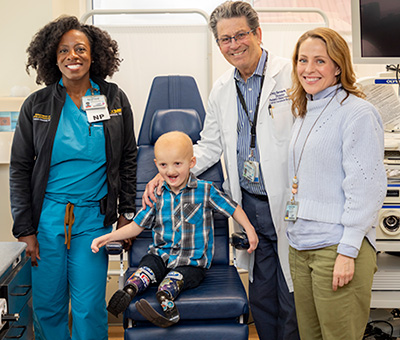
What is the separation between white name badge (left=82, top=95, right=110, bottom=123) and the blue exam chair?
355mm

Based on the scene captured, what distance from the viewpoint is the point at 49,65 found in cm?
234

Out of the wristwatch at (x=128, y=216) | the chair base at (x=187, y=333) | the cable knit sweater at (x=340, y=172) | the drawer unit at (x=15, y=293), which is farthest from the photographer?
the wristwatch at (x=128, y=216)

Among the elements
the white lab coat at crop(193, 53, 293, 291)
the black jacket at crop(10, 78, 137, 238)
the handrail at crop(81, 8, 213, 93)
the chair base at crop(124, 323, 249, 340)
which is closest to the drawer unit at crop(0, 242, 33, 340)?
the chair base at crop(124, 323, 249, 340)

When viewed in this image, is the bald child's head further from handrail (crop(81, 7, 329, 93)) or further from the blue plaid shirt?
Result: handrail (crop(81, 7, 329, 93))

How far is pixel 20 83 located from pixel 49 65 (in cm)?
104

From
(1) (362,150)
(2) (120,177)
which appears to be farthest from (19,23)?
(1) (362,150)

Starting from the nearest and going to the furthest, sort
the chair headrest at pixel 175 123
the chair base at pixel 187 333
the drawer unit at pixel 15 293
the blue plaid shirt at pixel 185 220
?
1. the drawer unit at pixel 15 293
2. the chair base at pixel 187 333
3. the blue plaid shirt at pixel 185 220
4. the chair headrest at pixel 175 123

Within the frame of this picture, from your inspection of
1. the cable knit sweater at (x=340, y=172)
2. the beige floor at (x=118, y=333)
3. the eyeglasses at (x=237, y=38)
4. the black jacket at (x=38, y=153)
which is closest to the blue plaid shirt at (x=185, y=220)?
the black jacket at (x=38, y=153)

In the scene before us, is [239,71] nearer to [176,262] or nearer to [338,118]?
[338,118]

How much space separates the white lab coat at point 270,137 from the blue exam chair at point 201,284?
0.54 feet

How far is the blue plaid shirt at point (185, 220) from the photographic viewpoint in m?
2.23

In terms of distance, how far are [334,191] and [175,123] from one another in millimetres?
1075

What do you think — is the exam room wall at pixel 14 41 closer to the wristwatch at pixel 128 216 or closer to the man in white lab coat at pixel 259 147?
the wristwatch at pixel 128 216

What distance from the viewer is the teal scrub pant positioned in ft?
7.28
